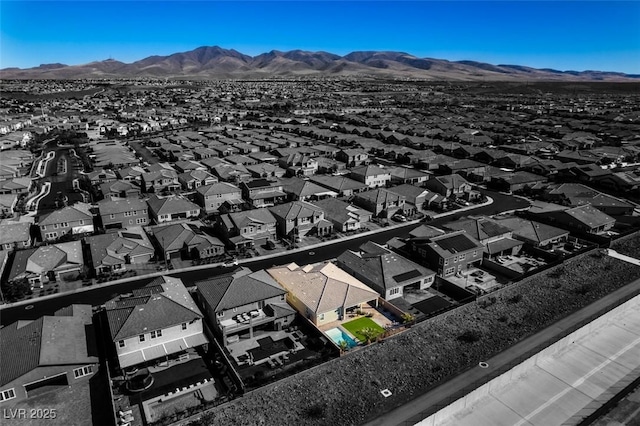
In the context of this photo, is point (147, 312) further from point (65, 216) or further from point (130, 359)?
point (65, 216)

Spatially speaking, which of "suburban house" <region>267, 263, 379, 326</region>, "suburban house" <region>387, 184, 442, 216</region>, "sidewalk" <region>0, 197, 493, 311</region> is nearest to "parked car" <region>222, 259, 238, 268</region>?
"sidewalk" <region>0, 197, 493, 311</region>

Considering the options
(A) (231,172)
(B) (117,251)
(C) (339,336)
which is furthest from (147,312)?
(A) (231,172)

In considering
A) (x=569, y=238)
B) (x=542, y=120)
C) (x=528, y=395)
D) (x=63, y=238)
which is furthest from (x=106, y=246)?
(x=542, y=120)

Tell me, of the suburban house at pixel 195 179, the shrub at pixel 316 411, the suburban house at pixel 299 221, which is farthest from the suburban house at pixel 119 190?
the shrub at pixel 316 411

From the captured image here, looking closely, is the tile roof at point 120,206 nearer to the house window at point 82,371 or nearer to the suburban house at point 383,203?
the house window at point 82,371

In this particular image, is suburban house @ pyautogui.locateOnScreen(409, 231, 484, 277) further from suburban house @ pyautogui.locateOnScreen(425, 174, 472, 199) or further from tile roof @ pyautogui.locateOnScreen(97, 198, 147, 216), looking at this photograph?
tile roof @ pyautogui.locateOnScreen(97, 198, 147, 216)
